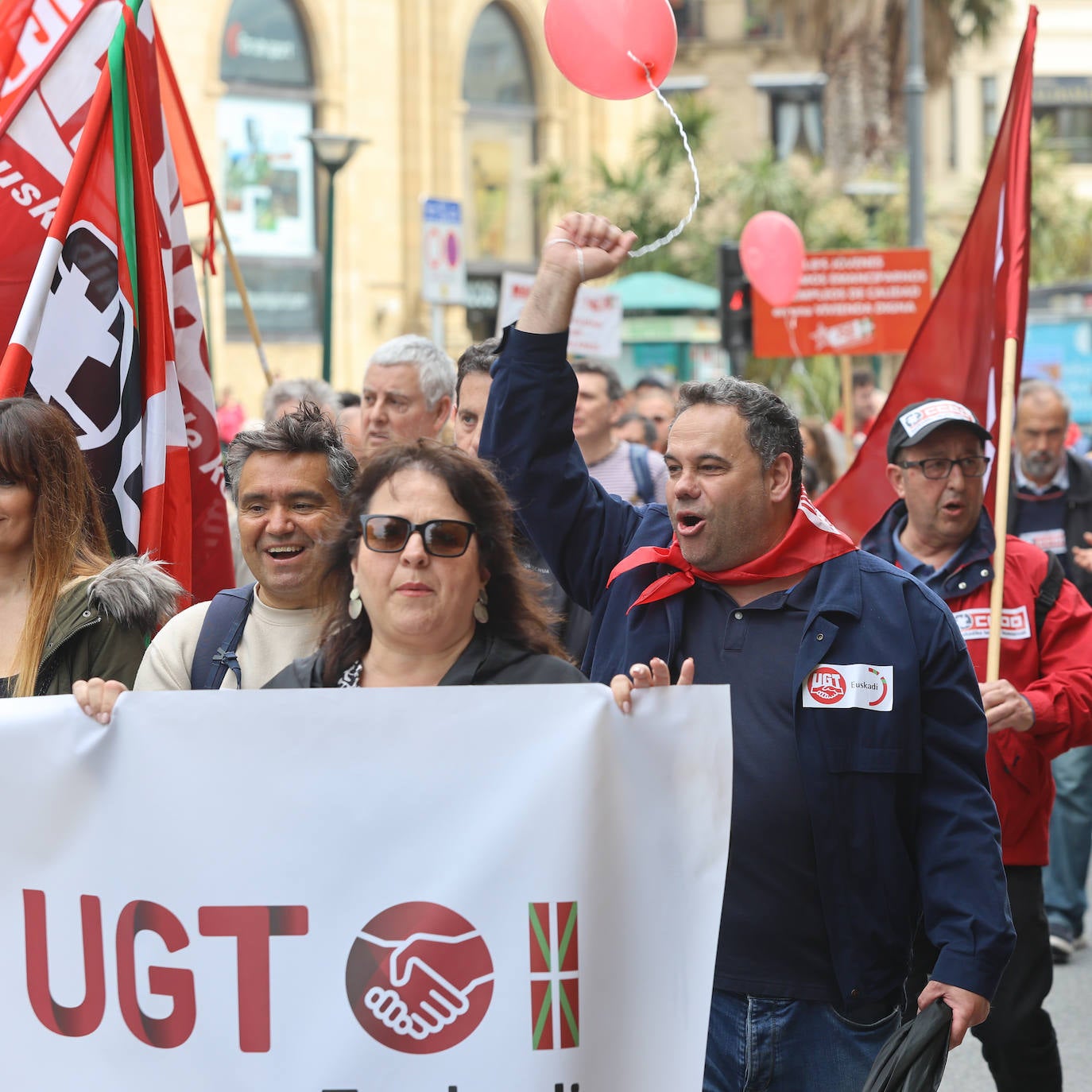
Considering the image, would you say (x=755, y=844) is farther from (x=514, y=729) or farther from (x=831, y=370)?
(x=831, y=370)

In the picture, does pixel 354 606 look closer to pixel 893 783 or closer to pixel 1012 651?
pixel 893 783

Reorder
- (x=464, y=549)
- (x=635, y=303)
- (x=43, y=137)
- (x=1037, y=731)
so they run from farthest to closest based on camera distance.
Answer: (x=635, y=303), (x=43, y=137), (x=1037, y=731), (x=464, y=549)

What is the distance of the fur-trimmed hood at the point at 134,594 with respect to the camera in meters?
3.54

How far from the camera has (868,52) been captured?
33.9m

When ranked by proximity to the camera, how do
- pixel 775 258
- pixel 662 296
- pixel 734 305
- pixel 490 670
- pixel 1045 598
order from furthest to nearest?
pixel 662 296
pixel 734 305
pixel 775 258
pixel 1045 598
pixel 490 670

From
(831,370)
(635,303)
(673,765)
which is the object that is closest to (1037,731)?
(673,765)

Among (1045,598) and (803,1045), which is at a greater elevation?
(1045,598)

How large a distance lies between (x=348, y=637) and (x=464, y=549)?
288 mm

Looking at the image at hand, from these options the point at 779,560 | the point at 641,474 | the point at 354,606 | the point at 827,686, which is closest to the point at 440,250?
the point at 641,474

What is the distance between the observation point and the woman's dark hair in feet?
9.49

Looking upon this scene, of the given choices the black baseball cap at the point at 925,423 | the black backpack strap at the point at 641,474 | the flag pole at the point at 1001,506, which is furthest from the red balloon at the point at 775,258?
the black baseball cap at the point at 925,423

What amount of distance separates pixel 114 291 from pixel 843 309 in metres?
9.26

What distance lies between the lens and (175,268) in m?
4.99

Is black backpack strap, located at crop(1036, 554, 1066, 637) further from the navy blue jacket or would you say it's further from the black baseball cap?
the navy blue jacket
